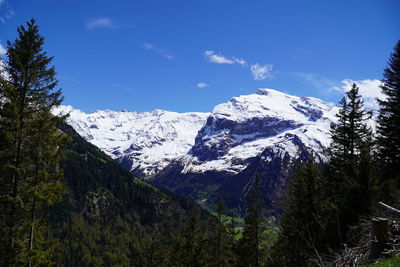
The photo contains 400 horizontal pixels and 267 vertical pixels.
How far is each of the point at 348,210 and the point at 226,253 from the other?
99.4ft

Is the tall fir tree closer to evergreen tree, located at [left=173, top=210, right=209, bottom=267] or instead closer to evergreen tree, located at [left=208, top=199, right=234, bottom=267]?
evergreen tree, located at [left=208, top=199, right=234, bottom=267]

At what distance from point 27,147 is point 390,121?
32.9 metres

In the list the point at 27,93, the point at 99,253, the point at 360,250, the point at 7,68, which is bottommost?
the point at 99,253

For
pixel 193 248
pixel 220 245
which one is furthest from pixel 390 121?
pixel 193 248

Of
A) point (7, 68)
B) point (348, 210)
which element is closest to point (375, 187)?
point (348, 210)

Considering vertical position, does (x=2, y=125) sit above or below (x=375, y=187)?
above

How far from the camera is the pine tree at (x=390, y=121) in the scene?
30.5 meters

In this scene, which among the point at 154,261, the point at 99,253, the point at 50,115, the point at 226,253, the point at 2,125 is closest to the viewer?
the point at 2,125

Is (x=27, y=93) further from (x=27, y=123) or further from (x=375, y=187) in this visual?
(x=375, y=187)

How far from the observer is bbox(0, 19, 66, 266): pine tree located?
18.7m

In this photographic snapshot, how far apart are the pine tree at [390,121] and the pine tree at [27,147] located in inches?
Answer: 1112

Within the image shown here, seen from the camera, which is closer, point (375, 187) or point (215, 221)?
point (375, 187)

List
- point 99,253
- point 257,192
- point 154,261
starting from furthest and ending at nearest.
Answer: point 99,253
point 154,261
point 257,192

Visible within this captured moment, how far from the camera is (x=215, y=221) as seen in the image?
4575 centimetres
